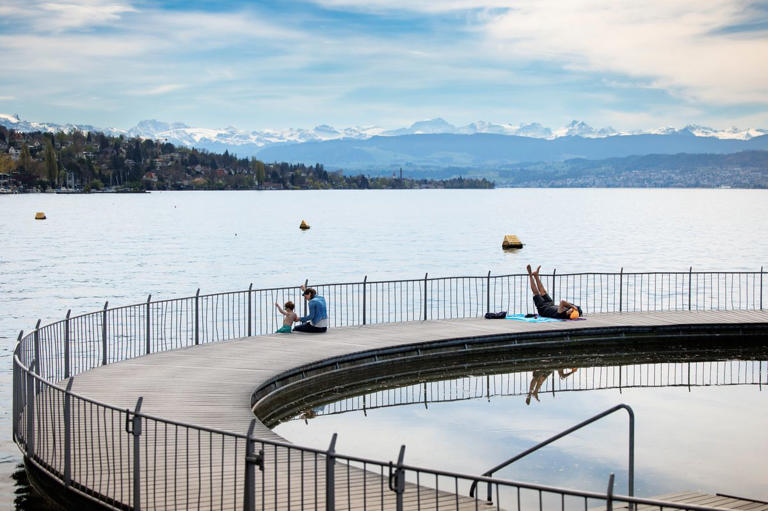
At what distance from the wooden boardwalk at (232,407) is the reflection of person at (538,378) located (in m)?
1.56

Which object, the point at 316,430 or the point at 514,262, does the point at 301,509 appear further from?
the point at 514,262

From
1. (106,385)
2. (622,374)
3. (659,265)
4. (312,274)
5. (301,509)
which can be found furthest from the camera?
(659,265)

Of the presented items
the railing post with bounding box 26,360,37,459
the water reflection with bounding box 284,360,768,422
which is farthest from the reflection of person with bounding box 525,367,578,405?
the railing post with bounding box 26,360,37,459

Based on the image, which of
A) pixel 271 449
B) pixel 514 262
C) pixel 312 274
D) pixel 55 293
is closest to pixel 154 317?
pixel 55 293

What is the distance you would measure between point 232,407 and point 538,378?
10014mm

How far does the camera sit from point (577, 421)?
67.7ft

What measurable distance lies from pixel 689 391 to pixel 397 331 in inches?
315

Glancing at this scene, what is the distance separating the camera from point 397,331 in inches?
1030

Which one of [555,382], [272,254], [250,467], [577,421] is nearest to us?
[250,467]

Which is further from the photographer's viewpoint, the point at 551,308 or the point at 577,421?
the point at 551,308

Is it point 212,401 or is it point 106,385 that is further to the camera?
point 106,385

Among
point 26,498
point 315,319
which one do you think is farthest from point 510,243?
point 26,498

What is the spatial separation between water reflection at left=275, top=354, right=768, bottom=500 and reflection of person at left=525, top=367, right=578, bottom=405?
0.04 metres

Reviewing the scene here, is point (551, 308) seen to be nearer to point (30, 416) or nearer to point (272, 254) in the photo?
point (30, 416)
